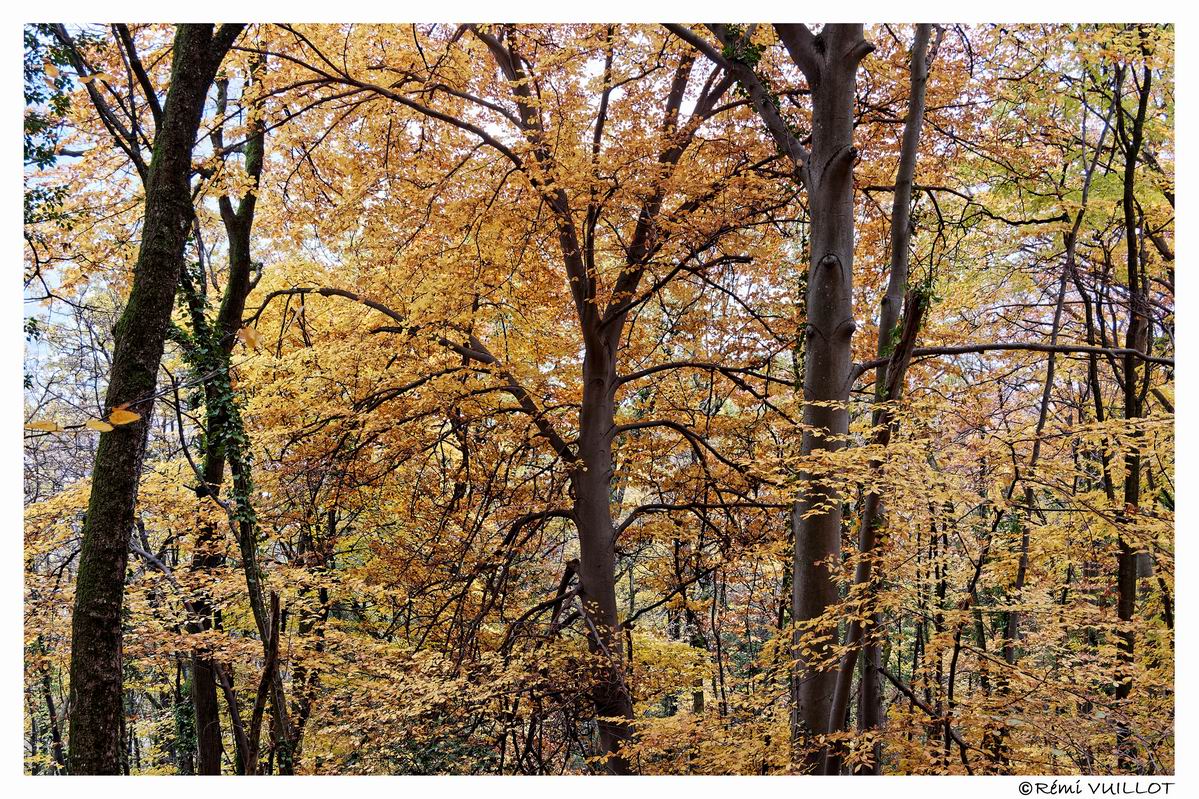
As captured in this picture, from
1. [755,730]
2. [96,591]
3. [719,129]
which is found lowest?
[755,730]

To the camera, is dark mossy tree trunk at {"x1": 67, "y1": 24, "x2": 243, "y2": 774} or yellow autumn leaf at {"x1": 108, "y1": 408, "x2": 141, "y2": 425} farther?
dark mossy tree trunk at {"x1": 67, "y1": 24, "x2": 243, "y2": 774}

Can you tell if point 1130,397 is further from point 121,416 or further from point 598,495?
point 121,416

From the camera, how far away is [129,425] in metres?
2.59

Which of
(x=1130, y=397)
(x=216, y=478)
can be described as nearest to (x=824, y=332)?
(x=1130, y=397)

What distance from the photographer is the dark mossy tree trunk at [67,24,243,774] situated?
8.05 ft

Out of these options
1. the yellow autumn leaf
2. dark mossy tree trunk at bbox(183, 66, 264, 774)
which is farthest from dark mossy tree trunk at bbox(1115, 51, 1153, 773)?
dark mossy tree trunk at bbox(183, 66, 264, 774)

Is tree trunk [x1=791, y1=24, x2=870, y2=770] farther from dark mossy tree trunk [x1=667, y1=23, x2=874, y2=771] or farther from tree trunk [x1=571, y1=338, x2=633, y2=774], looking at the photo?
tree trunk [x1=571, y1=338, x2=633, y2=774]

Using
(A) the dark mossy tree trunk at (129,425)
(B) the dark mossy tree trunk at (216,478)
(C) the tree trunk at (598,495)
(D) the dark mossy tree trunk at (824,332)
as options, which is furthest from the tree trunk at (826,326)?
(B) the dark mossy tree trunk at (216,478)

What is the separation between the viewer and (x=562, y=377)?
21.8 ft
